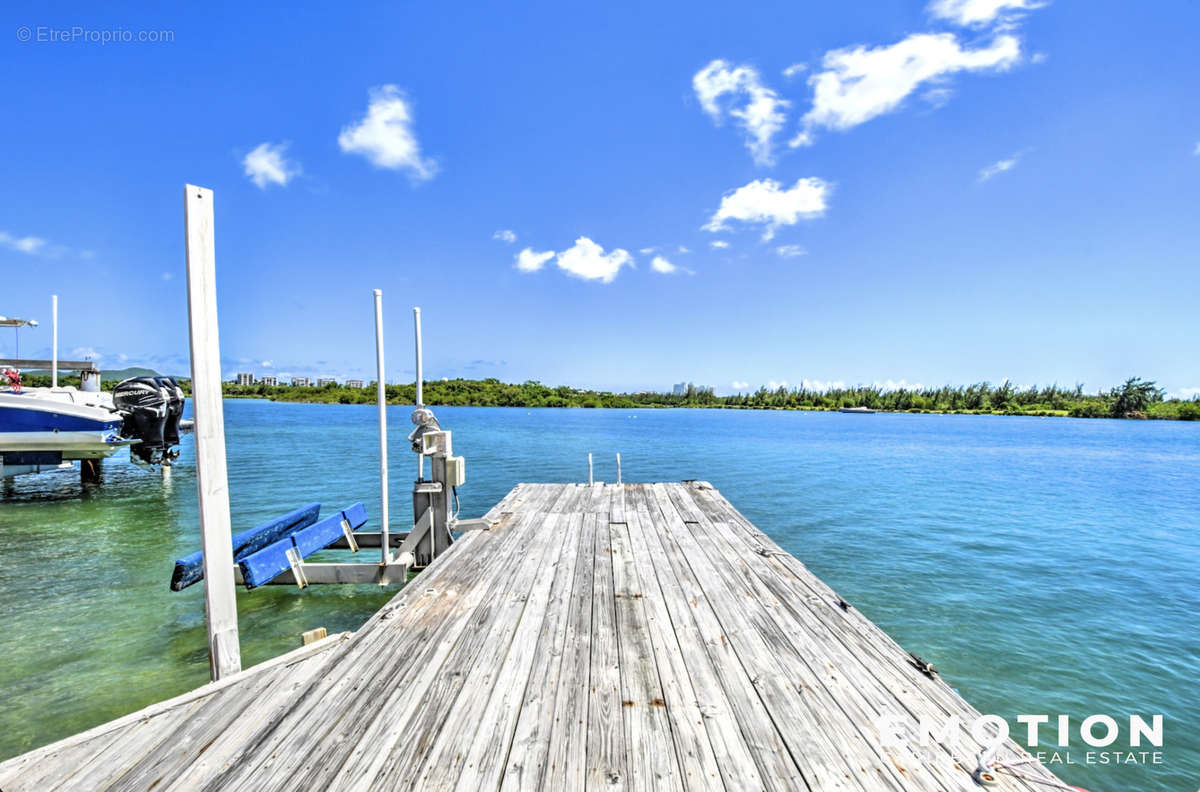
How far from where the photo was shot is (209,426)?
297cm

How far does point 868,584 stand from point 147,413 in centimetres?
1544

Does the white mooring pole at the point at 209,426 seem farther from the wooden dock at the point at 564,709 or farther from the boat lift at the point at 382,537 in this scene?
the boat lift at the point at 382,537

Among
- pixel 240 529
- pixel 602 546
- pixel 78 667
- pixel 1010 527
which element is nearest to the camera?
pixel 78 667

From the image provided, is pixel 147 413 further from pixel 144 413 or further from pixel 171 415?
pixel 171 415

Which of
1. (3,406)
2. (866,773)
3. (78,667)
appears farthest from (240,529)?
(866,773)

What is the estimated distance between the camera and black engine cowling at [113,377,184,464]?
11.1 m

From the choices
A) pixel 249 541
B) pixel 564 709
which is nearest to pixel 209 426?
pixel 564 709

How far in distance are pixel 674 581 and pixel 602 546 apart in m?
1.32

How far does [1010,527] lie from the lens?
1244cm

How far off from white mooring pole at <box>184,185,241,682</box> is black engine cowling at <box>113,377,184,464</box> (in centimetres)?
1120

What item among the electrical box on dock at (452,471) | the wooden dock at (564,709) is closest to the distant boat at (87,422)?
the electrical box on dock at (452,471)

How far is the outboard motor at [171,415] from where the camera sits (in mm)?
11703

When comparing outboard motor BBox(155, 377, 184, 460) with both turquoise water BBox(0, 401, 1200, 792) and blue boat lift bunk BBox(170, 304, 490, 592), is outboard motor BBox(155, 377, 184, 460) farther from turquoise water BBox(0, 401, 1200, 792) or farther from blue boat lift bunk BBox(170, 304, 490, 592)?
blue boat lift bunk BBox(170, 304, 490, 592)

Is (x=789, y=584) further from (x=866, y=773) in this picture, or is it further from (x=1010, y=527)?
(x=1010, y=527)
